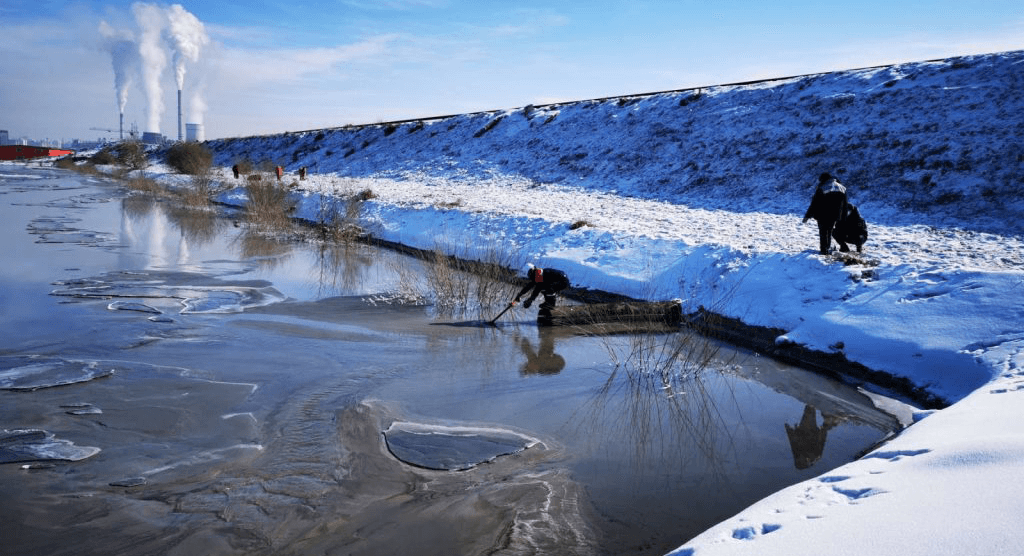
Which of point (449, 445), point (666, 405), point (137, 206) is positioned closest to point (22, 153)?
point (137, 206)

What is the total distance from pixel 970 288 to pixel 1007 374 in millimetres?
2185

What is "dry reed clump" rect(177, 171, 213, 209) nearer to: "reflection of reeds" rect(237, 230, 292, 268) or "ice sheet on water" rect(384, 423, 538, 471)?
"reflection of reeds" rect(237, 230, 292, 268)

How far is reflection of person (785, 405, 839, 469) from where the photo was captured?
20.0ft

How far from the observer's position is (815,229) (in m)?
14.8

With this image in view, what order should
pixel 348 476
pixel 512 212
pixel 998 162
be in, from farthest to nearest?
pixel 512 212, pixel 998 162, pixel 348 476

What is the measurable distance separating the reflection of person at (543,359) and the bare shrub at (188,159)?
1339 inches

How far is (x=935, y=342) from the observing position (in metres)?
8.05

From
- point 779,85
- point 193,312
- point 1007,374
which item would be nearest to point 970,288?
point 1007,374

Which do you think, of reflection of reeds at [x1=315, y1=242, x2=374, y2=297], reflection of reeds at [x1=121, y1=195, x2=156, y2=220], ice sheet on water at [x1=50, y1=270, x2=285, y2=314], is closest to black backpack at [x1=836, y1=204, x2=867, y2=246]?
reflection of reeds at [x1=315, y1=242, x2=374, y2=297]

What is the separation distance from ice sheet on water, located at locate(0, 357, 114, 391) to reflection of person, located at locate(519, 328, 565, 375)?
458 cm

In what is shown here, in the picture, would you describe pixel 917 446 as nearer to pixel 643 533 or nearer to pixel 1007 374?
pixel 643 533

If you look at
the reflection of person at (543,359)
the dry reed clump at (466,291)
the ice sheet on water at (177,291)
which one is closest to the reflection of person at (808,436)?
the reflection of person at (543,359)

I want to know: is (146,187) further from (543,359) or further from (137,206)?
(543,359)

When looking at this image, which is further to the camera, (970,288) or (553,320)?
(553,320)
